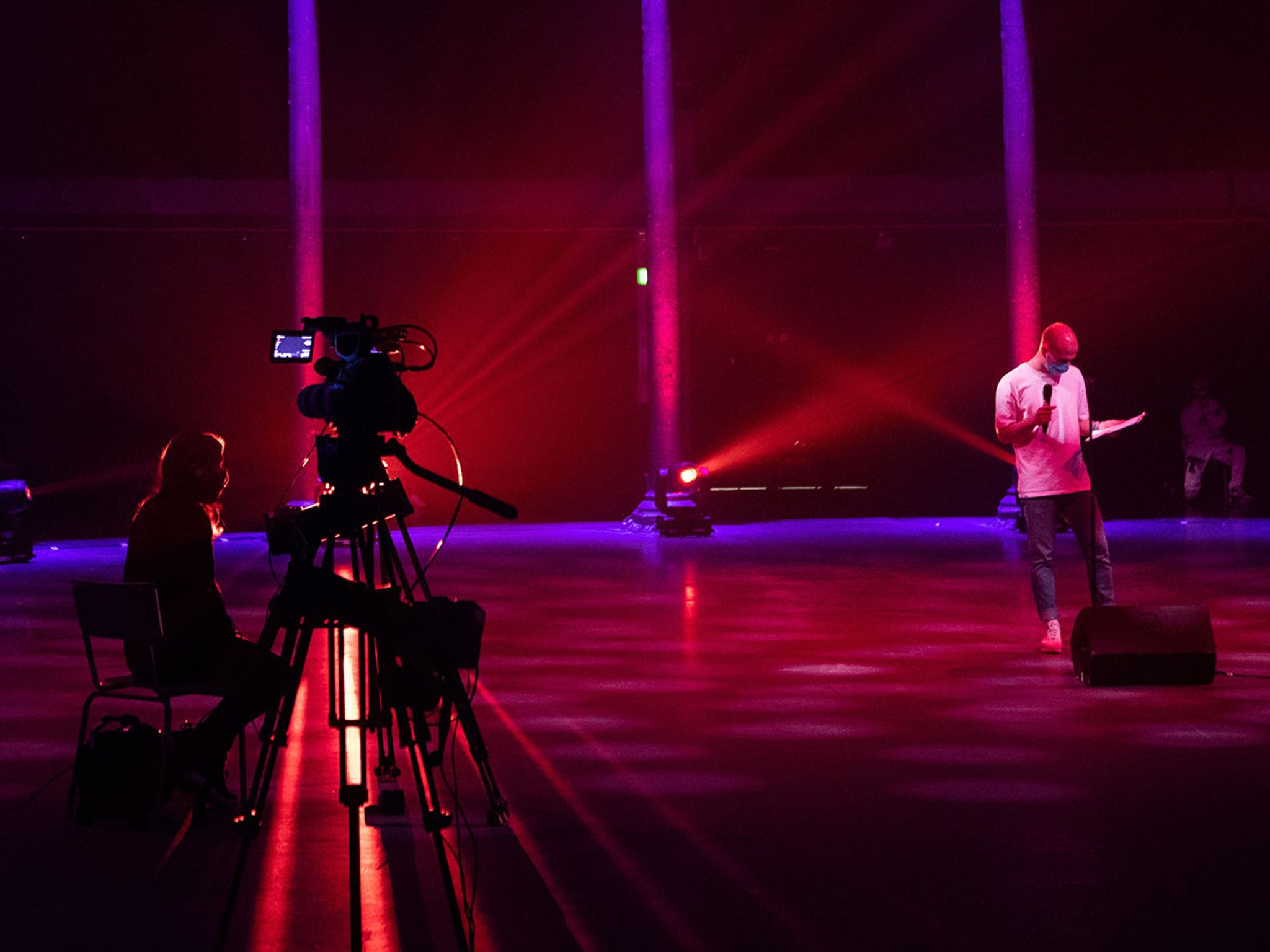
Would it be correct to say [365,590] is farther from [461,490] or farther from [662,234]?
[662,234]

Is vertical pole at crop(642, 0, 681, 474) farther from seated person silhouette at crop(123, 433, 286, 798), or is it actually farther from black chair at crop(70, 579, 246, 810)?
black chair at crop(70, 579, 246, 810)

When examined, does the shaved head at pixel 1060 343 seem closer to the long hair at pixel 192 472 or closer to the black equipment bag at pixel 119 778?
the long hair at pixel 192 472

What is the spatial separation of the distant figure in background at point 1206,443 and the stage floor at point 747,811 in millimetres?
9412

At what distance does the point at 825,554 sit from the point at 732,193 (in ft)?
23.1

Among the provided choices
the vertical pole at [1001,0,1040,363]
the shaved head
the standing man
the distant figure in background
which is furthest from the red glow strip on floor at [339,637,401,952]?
the distant figure in background

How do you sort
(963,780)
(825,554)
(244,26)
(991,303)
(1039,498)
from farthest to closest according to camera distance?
(991,303), (244,26), (825,554), (1039,498), (963,780)

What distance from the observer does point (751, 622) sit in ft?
27.2

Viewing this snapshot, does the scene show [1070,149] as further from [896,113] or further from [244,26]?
[244,26]

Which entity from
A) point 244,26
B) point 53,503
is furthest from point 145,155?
point 53,503

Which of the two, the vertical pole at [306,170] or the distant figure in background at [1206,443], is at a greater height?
the vertical pole at [306,170]

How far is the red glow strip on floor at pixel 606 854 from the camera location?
311 cm

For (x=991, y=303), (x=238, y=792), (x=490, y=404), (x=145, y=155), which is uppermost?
(x=145, y=155)

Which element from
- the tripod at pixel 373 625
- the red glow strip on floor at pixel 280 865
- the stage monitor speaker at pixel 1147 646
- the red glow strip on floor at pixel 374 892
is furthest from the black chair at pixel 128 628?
the stage monitor speaker at pixel 1147 646

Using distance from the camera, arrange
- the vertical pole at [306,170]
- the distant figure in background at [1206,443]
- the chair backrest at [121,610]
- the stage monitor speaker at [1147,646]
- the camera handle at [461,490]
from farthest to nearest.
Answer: the distant figure in background at [1206,443] < the vertical pole at [306,170] < the stage monitor speaker at [1147,646] < the chair backrest at [121,610] < the camera handle at [461,490]
